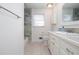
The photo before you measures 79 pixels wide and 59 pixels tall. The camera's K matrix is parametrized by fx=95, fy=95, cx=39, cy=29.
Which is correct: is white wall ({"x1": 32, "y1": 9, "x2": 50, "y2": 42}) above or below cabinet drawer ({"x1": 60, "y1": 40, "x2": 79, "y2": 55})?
above

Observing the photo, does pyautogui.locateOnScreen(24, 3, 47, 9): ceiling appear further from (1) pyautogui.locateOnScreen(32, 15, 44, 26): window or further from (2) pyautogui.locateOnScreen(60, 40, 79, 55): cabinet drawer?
(2) pyautogui.locateOnScreen(60, 40, 79, 55): cabinet drawer

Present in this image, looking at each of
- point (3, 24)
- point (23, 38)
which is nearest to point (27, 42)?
point (23, 38)

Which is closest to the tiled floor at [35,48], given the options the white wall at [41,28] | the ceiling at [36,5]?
the white wall at [41,28]

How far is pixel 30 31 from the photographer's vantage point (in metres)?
1.93

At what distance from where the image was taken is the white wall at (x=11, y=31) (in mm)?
1442

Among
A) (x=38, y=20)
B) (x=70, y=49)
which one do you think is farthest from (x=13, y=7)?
(x=70, y=49)

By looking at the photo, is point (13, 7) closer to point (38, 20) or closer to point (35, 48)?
point (38, 20)

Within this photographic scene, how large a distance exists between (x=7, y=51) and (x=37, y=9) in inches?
36.9

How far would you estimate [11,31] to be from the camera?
1.60m

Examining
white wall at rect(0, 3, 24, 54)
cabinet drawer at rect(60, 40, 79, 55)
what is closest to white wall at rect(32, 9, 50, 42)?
white wall at rect(0, 3, 24, 54)

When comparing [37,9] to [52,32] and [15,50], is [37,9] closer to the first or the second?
[52,32]

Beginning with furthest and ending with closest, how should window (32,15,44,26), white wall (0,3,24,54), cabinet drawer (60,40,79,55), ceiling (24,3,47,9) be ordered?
window (32,15,44,26) < ceiling (24,3,47,9) < white wall (0,3,24,54) < cabinet drawer (60,40,79,55)

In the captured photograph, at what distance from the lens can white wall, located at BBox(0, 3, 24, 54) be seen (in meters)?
1.44

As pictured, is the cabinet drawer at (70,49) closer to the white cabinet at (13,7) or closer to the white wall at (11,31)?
the white wall at (11,31)
